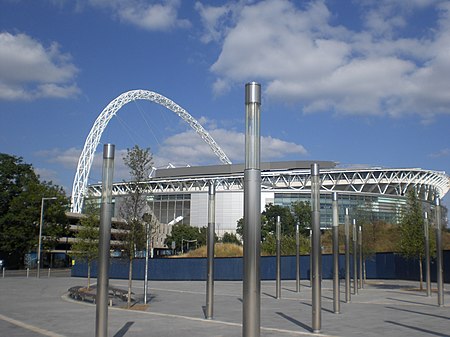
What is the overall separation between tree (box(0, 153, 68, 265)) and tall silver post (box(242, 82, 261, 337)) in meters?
59.2

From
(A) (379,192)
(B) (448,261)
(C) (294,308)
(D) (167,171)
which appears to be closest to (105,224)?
(C) (294,308)

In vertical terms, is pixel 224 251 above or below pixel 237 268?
above

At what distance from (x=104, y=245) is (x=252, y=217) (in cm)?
465

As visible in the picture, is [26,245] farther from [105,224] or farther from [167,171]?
[167,171]

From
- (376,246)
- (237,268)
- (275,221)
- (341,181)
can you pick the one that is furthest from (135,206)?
(341,181)

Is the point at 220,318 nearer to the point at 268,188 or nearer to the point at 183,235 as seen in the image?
the point at 183,235

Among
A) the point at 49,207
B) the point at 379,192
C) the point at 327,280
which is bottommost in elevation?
the point at 327,280

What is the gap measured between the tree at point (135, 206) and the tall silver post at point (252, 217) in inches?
606

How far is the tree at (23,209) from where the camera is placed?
205ft

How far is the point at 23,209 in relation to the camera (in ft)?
208

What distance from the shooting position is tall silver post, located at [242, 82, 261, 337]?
332 inches

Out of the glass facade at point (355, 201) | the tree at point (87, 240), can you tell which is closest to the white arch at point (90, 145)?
the glass facade at point (355, 201)

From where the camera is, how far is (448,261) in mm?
37969

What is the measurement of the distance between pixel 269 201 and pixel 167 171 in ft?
161
